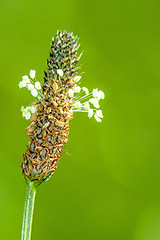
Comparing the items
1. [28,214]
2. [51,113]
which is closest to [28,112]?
[51,113]

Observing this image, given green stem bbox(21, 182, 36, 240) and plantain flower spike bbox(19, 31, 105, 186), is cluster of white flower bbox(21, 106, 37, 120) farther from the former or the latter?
green stem bbox(21, 182, 36, 240)

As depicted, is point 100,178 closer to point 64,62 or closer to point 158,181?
point 158,181

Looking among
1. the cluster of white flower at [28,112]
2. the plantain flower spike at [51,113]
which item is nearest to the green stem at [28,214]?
the plantain flower spike at [51,113]

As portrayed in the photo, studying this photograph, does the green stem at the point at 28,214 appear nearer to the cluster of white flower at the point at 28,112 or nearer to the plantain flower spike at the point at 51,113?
the plantain flower spike at the point at 51,113

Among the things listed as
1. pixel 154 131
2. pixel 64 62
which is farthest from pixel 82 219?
pixel 64 62

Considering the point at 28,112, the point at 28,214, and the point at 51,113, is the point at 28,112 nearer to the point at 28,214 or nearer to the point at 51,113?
the point at 51,113

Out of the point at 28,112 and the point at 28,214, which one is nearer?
the point at 28,214
